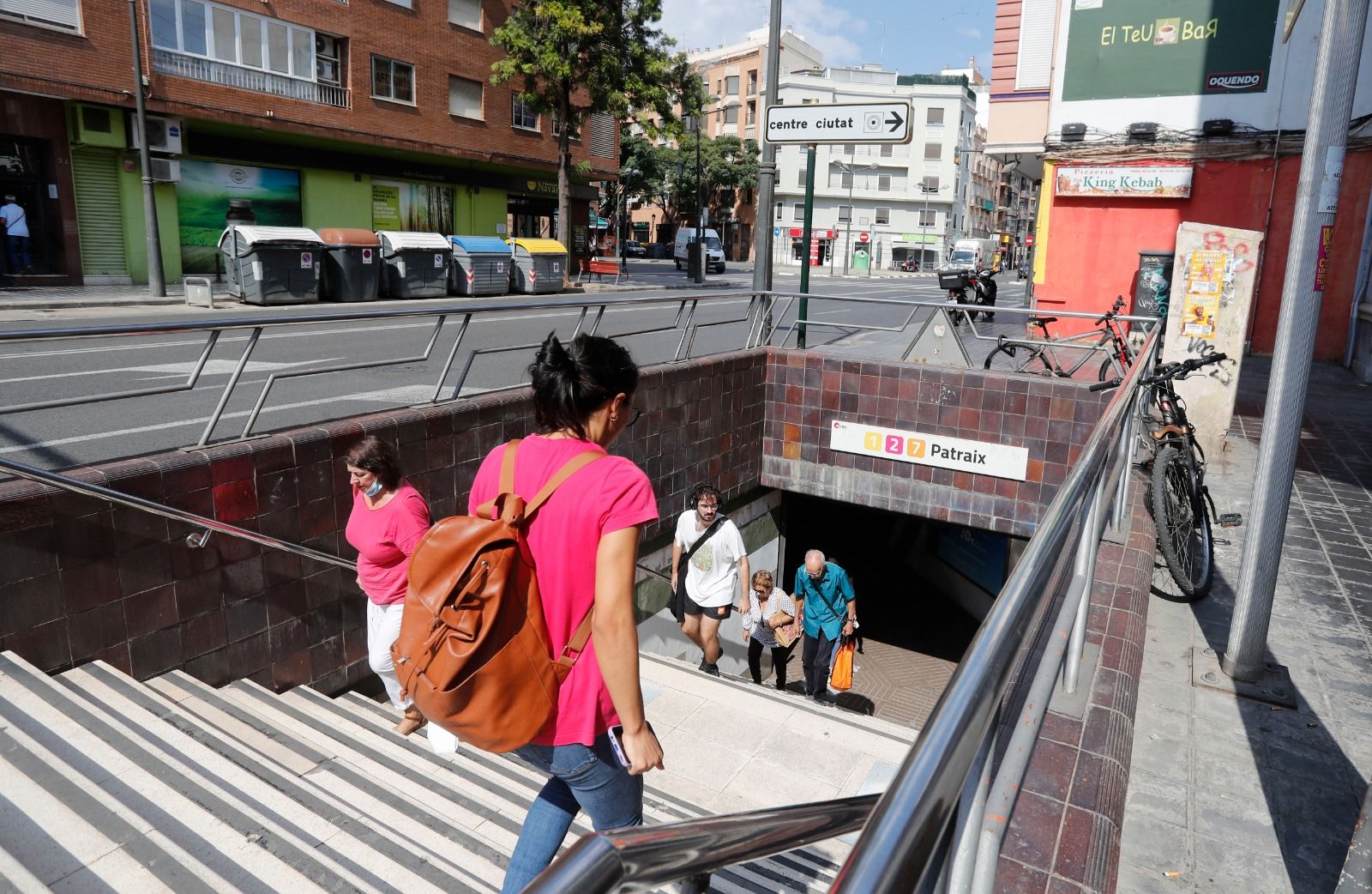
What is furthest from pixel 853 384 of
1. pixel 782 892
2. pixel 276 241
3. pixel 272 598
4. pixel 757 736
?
pixel 276 241

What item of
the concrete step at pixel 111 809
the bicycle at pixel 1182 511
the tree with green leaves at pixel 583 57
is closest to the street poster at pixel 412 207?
the tree with green leaves at pixel 583 57

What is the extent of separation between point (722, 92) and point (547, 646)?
80.9 meters

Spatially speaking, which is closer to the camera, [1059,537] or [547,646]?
[1059,537]

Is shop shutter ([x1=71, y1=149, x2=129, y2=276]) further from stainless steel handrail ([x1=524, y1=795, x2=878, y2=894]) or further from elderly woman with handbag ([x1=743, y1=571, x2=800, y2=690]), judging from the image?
stainless steel handrail ([x1=524, y1=795, x2=878, y2=894])

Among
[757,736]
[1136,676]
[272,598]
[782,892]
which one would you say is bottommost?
[757,736]

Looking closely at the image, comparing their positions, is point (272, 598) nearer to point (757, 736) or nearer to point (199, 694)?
point (199, 694)

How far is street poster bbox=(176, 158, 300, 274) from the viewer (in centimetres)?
2298

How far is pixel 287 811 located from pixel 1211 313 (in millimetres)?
8890

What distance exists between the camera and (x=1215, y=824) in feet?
10.4

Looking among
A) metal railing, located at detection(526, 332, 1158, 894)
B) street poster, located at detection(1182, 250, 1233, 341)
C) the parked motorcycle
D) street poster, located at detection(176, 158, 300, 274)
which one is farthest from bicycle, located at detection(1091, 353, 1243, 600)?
street poster, located at detection(176, 158, 300, 274)

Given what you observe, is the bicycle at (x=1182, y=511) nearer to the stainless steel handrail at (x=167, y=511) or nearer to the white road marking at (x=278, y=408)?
the stainless steel handrail at (x=167, y=511)

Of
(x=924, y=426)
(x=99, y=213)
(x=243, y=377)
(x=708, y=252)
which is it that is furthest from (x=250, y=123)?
(x=708, y=252)

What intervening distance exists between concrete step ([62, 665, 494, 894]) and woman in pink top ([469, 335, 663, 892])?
99cm

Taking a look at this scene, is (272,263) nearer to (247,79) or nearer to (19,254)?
(19,254)
